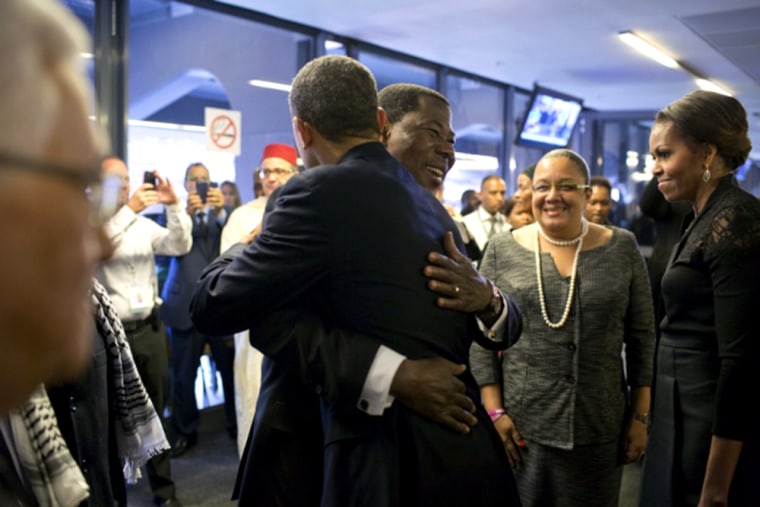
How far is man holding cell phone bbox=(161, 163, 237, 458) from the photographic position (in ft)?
13.8

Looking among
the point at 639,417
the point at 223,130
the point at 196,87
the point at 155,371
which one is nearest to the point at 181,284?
the point at 155,371

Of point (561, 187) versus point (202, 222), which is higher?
point (561, 187)

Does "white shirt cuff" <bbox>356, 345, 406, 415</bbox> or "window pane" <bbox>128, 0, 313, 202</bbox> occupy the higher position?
"window pane" <bbox>128, 0, 313, 202</bbox>

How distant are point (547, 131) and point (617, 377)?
689cm

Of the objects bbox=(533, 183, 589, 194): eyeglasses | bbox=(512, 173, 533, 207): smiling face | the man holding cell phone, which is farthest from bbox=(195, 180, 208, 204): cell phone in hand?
→ bbox=(533, 183, 589, 194): eyeglasses

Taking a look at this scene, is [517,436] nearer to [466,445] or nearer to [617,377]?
[617,377]

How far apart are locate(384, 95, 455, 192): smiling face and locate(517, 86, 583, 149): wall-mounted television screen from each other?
642cm

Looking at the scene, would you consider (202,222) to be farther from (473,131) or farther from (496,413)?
(473,131)

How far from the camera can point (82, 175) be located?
0.53 meters

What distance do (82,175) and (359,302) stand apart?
75 cm

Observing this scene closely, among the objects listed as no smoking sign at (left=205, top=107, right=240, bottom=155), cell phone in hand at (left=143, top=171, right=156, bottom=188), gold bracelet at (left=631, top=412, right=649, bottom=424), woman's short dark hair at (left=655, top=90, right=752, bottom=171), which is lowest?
gold bracelet at (left=631, top=412, right=649, bottom=424)

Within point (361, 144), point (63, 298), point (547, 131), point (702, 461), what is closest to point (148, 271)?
point (361, 144)

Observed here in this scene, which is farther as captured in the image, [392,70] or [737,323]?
[392,70]

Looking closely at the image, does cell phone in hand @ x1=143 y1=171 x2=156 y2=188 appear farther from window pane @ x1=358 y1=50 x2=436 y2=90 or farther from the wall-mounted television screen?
the wall-mounted television screen
